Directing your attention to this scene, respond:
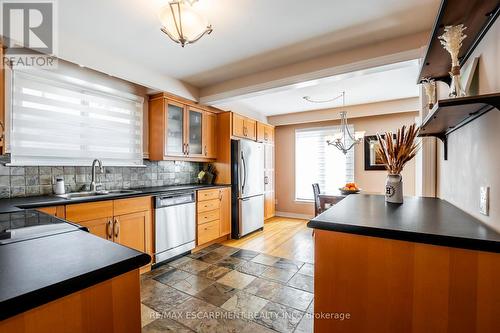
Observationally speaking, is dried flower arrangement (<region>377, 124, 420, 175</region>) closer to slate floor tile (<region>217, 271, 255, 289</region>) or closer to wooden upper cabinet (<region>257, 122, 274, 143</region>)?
slate floor tile (<region>217, 271, 255, 289</region>)

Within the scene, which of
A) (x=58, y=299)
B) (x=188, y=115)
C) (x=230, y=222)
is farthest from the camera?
(x=230, y=222)

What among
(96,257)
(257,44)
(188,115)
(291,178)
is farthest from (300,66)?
(291,178)

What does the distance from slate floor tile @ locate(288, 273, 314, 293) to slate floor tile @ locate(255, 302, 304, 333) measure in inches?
15.2

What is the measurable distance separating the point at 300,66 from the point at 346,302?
95.0 inches

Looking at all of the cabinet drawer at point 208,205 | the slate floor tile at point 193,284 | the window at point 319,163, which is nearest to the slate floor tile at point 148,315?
the slate floor tile at point 193,284

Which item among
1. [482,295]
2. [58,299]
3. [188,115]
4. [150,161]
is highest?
[188,115]

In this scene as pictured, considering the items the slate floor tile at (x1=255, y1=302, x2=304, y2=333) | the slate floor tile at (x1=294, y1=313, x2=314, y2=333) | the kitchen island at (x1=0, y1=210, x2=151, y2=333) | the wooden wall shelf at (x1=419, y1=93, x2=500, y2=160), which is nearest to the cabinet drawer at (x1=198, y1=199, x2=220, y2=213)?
the slate floor tile at (x1=255, y1=302, x2=304, y2=333)

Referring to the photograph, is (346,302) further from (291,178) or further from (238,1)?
(291,178)

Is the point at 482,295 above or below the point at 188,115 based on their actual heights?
below

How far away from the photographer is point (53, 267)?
65cm

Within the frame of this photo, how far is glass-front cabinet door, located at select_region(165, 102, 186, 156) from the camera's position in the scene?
330 centimetres

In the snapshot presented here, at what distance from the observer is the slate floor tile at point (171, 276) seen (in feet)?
8.08

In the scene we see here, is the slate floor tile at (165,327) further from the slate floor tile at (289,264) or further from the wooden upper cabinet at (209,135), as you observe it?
the wooden upper cabinet at (209,135)

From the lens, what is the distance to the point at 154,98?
3305 mm
